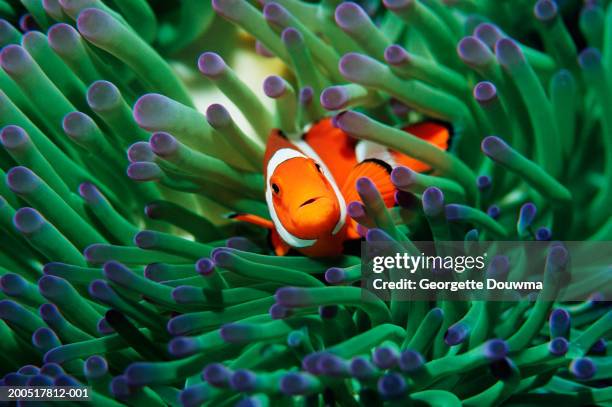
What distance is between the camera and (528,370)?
0.96 meters

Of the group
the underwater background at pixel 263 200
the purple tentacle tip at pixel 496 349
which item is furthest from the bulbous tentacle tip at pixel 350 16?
the purple tentacle tip at pixel 496 349

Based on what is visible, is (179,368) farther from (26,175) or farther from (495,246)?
(495,246)

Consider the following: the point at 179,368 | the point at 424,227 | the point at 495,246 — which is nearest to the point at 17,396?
the point at 179,368

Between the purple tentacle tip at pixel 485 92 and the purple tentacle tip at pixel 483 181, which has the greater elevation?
the purple tentacle tip at pixel 485 92

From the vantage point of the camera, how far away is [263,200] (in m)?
1.31

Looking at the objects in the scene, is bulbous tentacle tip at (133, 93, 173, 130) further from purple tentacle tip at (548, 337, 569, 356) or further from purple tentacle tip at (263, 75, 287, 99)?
purple tentacle tip at (548, 337, 569, 356)

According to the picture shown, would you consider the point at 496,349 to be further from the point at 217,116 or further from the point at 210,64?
the point at 210,64

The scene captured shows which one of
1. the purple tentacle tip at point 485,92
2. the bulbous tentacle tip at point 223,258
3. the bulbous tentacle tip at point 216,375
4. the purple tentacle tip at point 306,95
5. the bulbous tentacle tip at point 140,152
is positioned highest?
the purple tentacle tip at point 306,95

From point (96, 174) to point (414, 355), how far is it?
840mm

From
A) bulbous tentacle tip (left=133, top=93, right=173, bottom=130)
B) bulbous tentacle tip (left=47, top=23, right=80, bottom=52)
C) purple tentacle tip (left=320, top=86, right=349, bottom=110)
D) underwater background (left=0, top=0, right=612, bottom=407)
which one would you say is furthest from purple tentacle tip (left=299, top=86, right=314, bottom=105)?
bulbous tentacle tip (left=47, top=23, right=80, bottom=52)

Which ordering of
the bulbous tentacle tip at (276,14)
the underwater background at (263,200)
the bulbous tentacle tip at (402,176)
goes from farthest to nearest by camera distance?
1. the bulbous tentacle tip at (276,14)
2. the bulbous tentacle tip at (402,176)
3. the underwater background at (263,200)

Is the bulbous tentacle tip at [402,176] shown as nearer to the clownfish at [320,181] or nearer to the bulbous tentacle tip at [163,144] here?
the clownfish at [320,181]

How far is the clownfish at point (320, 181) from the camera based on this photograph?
3.48ft

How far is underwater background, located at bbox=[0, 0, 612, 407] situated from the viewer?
36.3 inches
